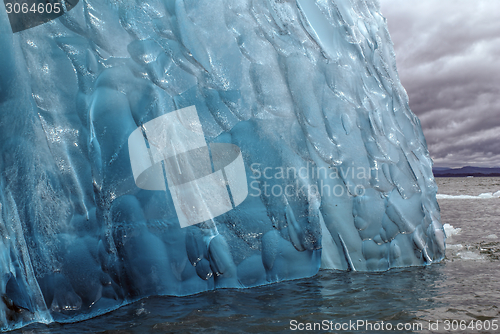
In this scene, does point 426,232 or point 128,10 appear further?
point 426,232

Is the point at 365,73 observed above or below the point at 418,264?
above

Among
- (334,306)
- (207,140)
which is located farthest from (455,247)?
(207,140)

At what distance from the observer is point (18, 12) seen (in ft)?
7.69

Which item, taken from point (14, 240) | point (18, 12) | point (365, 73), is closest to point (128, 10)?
point (18, 12)

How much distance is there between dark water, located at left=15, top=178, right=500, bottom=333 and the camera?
200cm

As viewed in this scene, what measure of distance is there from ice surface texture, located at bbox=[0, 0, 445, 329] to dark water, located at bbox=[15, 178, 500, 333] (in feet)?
0.74

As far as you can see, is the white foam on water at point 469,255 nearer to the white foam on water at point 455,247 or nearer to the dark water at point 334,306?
the white foam on water at point 455,247

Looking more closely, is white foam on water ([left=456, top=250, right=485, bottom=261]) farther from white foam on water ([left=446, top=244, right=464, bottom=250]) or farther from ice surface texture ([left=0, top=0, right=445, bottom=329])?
ice surface texture ([left=0, top=0, right=445, bottom=329])

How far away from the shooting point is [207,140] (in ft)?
9.15

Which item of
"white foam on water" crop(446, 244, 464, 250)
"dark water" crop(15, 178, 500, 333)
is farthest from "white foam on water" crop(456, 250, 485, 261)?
"dark water" crop(15, 178, 500, 333)

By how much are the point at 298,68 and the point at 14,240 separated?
254 cm

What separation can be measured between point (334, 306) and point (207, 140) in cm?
155

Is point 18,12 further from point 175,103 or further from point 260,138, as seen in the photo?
point 260,138

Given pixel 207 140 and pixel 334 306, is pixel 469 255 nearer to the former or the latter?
pixel 334 306
